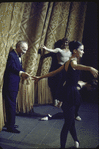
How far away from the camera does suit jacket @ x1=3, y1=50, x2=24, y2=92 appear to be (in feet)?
3.53

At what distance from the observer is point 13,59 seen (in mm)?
1084

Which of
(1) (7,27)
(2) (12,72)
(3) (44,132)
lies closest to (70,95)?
(3) (44,132)

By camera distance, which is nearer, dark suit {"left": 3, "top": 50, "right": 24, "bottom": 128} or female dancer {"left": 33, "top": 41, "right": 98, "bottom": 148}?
female dancer {"left": 33, "top": 41, "right": 98, "bottom": 148}

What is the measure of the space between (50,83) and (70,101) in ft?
1.96

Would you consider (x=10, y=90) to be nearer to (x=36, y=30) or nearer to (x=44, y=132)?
(x=44, y=132)

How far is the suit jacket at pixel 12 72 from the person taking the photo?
1.08 m

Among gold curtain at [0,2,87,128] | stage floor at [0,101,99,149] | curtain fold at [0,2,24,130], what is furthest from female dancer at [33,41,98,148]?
curtain fold at [0,2,24,130]

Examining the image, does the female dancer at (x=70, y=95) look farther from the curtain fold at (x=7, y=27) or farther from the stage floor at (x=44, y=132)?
the curtain fold at (x=7, y=27)

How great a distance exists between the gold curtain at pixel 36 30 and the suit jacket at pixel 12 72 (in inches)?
2.2

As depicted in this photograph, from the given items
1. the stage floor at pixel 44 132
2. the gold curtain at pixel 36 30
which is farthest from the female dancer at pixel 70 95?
the gold curtain at pixel 36 30

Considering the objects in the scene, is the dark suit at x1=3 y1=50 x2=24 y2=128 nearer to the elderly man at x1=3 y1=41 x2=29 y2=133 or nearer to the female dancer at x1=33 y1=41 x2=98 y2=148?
the elderly man at x1=3 y1=41 x2=29 y2=133

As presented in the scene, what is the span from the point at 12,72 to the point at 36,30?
0.46 meters

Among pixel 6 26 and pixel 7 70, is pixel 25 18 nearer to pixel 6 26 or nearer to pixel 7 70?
pixel 6 26

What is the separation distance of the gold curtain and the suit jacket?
0.06 metres
